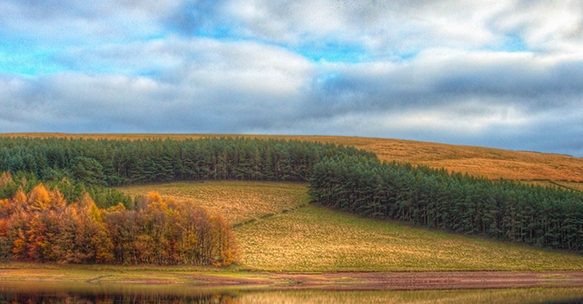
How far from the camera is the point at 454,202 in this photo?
346 feet

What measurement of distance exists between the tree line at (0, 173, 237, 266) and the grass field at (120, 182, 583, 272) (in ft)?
18.0

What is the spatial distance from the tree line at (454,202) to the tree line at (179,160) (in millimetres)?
20235

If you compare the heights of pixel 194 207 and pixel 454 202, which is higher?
pixel 454 202

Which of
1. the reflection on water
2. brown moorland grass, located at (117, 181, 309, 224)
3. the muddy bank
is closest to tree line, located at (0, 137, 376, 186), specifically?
brown moorland grass, located at (117, 181, 309, 224)

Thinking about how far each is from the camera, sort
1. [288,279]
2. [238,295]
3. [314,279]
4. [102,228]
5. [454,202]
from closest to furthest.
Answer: [238,295] → [288,279] → [314,279] → [102,228] → [454,202]

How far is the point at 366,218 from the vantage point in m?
114

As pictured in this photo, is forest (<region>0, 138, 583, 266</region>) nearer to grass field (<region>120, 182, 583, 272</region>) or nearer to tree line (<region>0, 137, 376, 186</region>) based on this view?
tree line (<region>0, 137, 376, 186</region>)

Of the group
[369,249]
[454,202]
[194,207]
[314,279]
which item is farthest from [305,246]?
[454,202]

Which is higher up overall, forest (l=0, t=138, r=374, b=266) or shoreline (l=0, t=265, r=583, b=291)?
forest (l=0, t=138, r=374, b=266)

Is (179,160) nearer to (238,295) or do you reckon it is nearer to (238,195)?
(238,195)

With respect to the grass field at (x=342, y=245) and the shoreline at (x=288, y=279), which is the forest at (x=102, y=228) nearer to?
the shoreline at (x=288, y=279)

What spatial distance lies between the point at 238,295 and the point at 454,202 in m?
61.5

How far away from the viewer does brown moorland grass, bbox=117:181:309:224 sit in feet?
376

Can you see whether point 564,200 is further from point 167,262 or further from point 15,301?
point 15,301
